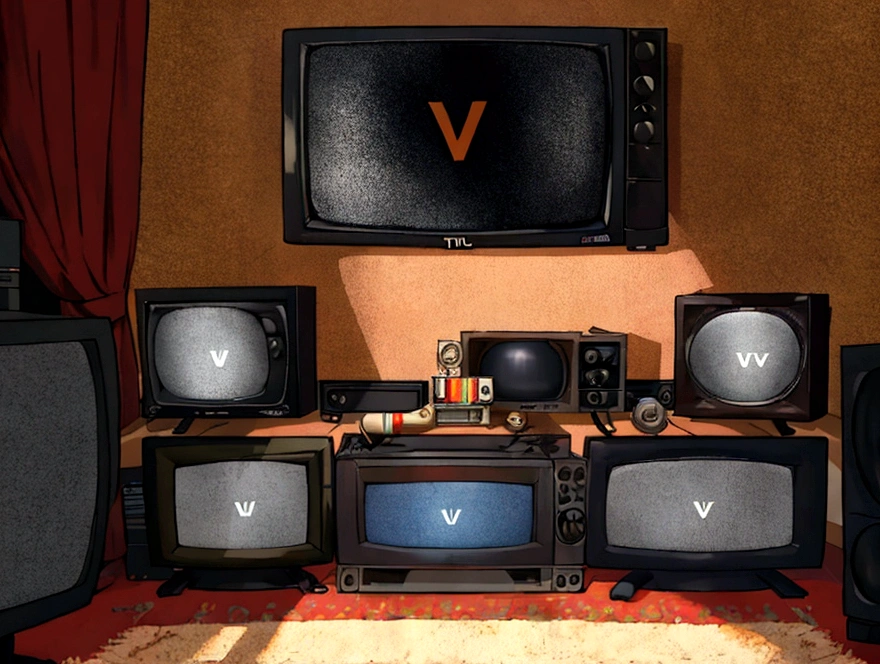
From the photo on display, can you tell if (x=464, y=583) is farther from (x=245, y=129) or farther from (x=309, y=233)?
(x=245, y=129)

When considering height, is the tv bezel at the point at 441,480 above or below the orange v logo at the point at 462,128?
below

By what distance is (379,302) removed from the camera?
→ 183cm

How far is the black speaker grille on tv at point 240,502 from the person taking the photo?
1.37 m

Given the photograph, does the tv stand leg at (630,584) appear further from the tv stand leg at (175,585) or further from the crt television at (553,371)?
the tv stand leg at (175,585)

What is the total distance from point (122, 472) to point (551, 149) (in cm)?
147

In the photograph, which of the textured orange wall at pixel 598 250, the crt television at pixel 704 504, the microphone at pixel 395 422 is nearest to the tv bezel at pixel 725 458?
the crt television at pixel 704 504

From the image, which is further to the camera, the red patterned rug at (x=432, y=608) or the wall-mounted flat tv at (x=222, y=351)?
the wall-mounted flat tv at (x=222, y=351)

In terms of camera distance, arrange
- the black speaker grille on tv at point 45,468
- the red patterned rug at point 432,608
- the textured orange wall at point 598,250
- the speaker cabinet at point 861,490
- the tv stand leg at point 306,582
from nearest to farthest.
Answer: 1. the black speaker grille on tv at point 45,468
2. the speaker cabinet at point 861,490
3. the red patterned rug at point 432,608
4. the tv stand leg at point 306,582
5. the textured orange wall at point 598,250

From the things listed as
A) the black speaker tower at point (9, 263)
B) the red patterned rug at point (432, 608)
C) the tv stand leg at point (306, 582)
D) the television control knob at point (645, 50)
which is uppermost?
the television control knob at point (645, 50)

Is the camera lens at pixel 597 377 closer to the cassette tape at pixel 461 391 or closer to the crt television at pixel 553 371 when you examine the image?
the crt television at pixel 553 371

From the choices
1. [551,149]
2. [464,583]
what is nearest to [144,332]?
[464,583]

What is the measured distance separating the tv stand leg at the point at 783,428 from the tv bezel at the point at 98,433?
158 cm

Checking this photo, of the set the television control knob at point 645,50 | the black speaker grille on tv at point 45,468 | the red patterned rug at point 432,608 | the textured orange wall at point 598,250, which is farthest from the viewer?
the textured orange wall at point 598,250

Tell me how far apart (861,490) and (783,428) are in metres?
0.29
